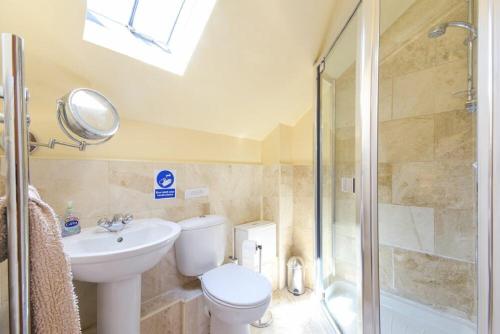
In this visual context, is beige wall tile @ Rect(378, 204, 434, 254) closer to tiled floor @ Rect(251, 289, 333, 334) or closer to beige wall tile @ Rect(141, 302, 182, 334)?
tiled floor @ Rect(251, 289, 333, 334)

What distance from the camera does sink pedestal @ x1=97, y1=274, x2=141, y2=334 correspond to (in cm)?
96

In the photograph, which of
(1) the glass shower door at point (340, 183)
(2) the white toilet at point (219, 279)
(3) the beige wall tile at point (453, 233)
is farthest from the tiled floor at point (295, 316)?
(3) the beige wall tile at point (453, 233)

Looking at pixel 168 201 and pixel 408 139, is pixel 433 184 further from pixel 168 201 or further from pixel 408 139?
pixel 168 201

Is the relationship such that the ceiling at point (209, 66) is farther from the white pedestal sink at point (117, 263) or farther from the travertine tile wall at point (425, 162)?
the white pedestal sink at point (117, 263)

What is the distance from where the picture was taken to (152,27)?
1.29 metres

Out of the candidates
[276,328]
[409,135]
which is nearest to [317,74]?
[409,135]

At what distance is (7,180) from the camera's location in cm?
31

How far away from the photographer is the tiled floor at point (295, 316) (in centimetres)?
151

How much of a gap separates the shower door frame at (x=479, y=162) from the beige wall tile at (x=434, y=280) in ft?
1.82

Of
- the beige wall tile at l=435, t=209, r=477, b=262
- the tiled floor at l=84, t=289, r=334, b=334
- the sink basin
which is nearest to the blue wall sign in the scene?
the sink basin

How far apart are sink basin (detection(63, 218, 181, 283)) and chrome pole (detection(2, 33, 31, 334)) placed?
420mm

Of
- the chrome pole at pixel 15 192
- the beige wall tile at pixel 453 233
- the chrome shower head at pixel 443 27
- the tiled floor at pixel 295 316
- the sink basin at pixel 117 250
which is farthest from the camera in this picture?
the tiled floor at pixel 295 316

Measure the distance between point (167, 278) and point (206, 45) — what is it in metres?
1.44

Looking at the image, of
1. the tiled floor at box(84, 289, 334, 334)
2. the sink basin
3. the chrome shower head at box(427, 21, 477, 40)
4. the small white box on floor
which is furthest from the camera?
the small white box on floor
